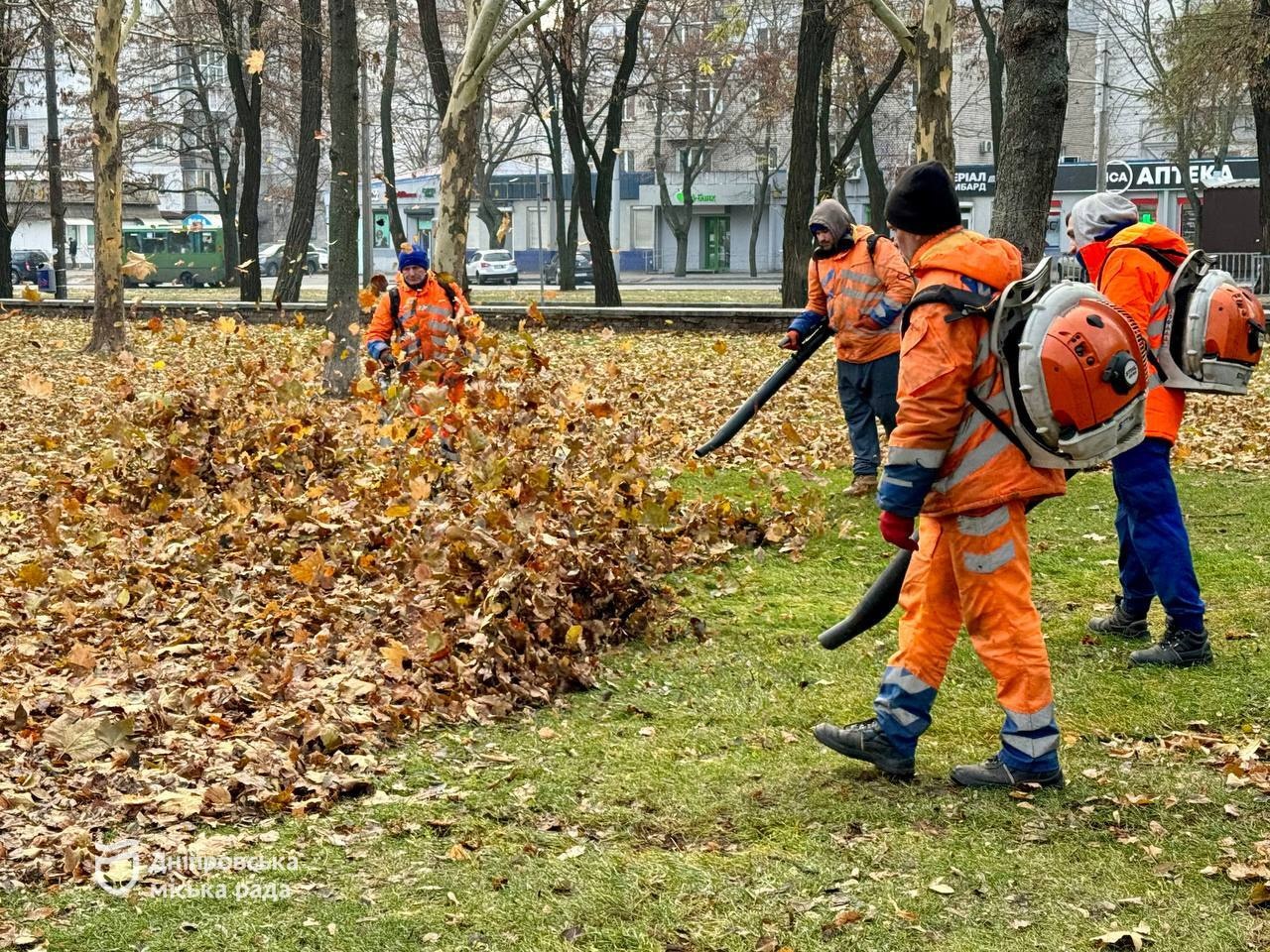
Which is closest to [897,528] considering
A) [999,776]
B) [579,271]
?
[999,776]

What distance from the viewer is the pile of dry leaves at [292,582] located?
5098mm

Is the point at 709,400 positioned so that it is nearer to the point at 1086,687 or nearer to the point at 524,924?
the point at 1086,687

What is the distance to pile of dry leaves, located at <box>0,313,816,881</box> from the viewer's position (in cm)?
510

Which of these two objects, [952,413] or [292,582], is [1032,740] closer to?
[952,413]

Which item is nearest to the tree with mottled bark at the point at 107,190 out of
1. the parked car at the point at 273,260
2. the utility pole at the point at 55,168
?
the utility pole at the point at 55,168

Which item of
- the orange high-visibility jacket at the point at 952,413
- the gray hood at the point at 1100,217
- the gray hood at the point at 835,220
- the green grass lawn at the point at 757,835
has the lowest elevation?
the green grass lawn at the point at 757,835

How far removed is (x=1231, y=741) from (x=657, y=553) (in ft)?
11.3

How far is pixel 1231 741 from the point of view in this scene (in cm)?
503

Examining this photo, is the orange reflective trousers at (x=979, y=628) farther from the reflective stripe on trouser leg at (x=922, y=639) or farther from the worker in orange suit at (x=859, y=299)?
the worker in orange suit at (x=859, y=299)

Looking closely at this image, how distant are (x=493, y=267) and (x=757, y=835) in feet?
172

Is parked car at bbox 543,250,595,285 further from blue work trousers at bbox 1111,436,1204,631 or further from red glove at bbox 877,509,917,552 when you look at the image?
red glove at bbox 877,509,917,552

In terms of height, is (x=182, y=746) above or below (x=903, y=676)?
below

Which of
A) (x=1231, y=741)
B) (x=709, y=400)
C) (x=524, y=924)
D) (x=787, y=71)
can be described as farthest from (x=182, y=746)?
(x=787, y=71)

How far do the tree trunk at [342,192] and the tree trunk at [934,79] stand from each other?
6069 millimetres
